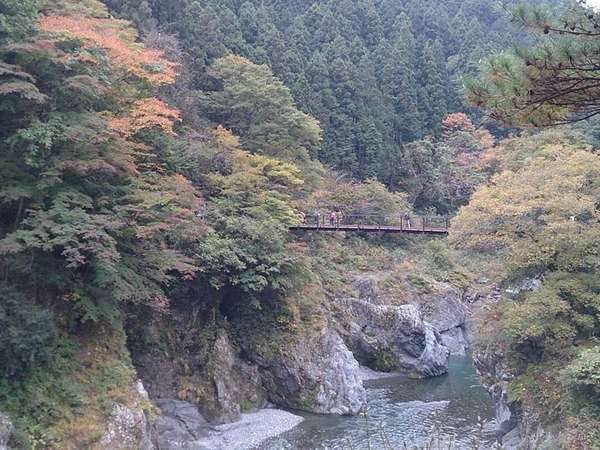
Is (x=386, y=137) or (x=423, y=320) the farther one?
(x=386, y=137)

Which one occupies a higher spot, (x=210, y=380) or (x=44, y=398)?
(x=210, y=380)

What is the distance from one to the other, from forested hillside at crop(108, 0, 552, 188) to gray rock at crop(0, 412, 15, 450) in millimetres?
16150

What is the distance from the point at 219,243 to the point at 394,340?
8.87 metres

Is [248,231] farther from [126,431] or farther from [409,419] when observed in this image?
[126,431]

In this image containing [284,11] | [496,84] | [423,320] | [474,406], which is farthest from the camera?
[284,11]

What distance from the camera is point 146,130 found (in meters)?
14.9

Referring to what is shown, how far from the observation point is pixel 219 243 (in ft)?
50.7

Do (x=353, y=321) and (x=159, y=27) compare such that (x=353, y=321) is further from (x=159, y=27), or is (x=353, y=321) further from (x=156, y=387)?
(x=159, y=27)

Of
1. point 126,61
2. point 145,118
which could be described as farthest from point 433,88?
point 145,118

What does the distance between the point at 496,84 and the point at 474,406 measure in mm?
13921

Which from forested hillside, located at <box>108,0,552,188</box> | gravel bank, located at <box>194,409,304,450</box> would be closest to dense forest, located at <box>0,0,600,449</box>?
forested hillside, located at <box>108,0,552,188</box>

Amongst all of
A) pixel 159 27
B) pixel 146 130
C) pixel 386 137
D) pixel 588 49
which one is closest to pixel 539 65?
pixel 588 49

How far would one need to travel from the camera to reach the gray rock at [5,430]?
8.86m

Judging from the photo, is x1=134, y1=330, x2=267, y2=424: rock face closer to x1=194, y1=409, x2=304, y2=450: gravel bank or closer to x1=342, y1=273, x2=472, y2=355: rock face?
x1=194, y1=409, x2=304, y2=450: gravel bank
